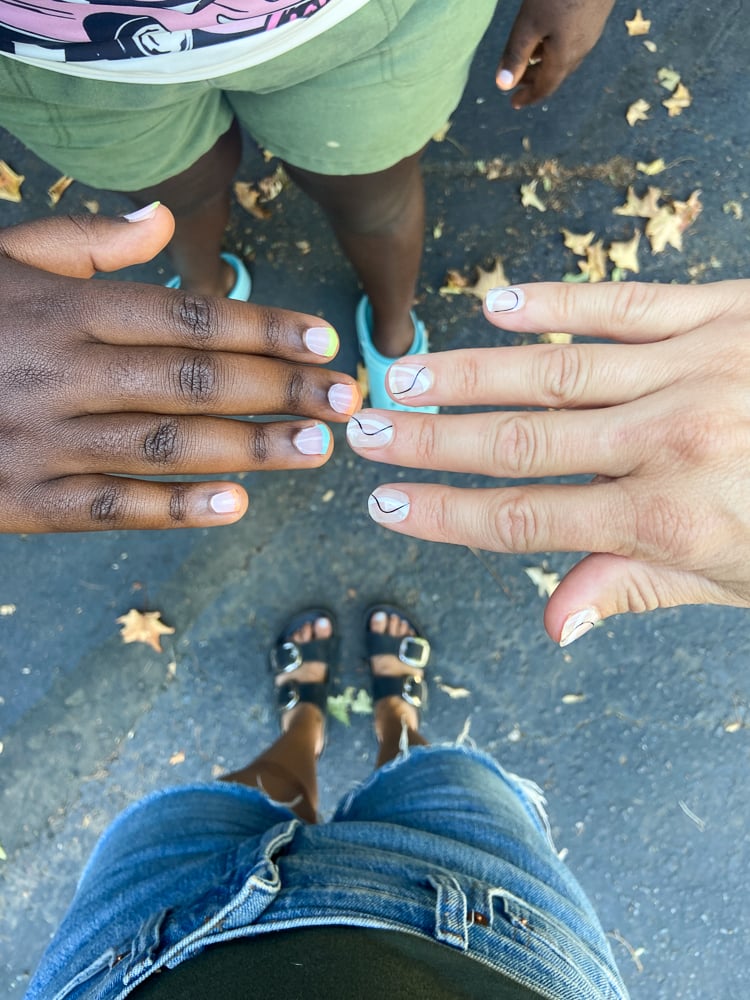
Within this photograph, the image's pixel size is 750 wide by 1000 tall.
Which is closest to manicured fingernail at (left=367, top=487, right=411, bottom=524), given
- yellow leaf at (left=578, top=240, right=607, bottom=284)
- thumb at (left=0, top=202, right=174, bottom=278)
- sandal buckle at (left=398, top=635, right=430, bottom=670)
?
thumb at (left=0, top=202, right=174, bottom=278)

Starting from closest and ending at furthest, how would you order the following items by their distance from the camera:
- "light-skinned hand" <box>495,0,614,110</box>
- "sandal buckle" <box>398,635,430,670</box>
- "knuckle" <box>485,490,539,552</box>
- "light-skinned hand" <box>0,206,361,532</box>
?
"light-skinned hand" <box>0,206,361,532</box>, "knuckle" <box>485,490,539,552</box>, "light-skinned hand" <box>495,0,614,110</box>, "sandal buckle" <box>398,635,430,670</box>

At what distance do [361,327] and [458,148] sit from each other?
3.37 feet

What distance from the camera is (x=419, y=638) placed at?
2.79m

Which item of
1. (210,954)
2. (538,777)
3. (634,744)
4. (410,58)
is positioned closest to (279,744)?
(538,777)

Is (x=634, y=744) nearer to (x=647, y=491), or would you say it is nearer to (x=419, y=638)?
(x=419, y=638)

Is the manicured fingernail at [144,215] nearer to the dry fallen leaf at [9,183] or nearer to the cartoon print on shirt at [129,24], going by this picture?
the cartoon print on shirt at [129,24]

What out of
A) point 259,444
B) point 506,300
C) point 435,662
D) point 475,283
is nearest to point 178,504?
point 259,444

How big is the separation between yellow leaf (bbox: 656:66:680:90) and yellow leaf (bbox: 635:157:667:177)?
0.38m

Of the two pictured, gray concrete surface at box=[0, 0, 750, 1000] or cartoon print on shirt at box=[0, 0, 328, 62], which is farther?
gray concrete surface at box=[0, 0, 750, 1000]

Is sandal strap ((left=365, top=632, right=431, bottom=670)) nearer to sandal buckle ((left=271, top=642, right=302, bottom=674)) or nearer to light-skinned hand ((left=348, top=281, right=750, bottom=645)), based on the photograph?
sandal buckle ((left=271, top=642, right=302, bottom=674))

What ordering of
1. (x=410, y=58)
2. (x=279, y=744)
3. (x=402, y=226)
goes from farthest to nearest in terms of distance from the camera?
(x=279, y=744) < (x=402, y=226) < (x=410, y=58)

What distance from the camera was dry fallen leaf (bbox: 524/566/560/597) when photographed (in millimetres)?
2803

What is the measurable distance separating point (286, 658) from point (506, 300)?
182 centimetres

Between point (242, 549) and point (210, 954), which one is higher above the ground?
point (210, 954)
